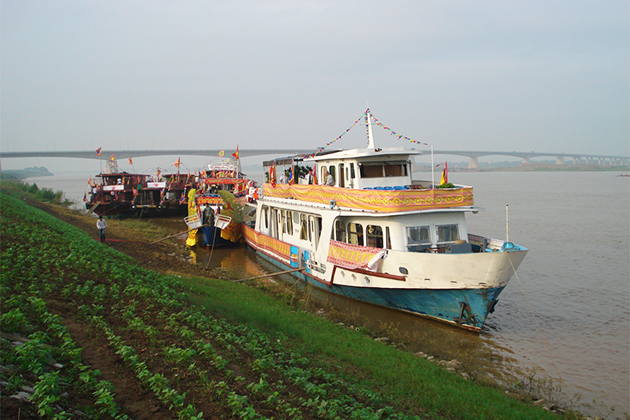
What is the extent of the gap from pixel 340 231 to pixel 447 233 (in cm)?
380

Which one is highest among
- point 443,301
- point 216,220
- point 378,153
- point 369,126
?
point 369,126

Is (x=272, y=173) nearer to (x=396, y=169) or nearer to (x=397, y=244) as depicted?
(x=396, y=169)

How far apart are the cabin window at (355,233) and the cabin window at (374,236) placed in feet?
1.33

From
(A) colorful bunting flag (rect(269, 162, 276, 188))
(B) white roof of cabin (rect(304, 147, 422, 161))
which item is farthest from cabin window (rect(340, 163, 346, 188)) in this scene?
(A) colorful bunting flag (rect(269, 162, 276, 188))

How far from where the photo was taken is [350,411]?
18.7 feet

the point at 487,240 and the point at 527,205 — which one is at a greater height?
the point at 487,240

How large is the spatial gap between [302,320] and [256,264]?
37.9ft

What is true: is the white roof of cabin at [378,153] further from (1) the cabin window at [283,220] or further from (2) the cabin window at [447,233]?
(1) the cabin window at [283,220]

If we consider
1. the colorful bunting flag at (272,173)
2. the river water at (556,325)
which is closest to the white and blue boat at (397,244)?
the river water at (556,325)

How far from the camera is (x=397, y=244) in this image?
42.0 ft

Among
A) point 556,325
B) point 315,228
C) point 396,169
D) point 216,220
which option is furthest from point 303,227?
point 556,325

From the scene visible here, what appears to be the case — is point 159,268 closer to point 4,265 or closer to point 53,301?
point 4,265

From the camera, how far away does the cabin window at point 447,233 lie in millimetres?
13227

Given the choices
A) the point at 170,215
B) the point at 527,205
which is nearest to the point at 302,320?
the point at 170,215
